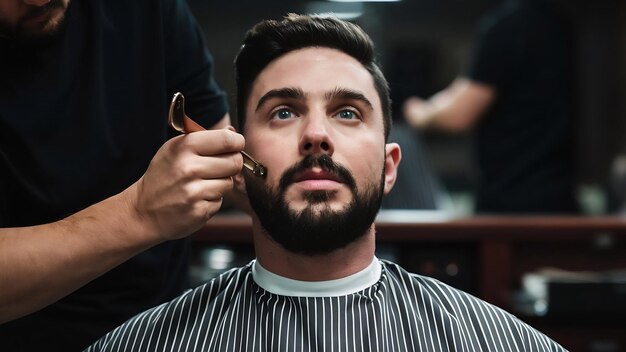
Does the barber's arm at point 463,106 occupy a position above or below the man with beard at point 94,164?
below

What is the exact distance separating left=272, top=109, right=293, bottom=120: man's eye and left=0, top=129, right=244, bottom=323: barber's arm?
0.87 feet

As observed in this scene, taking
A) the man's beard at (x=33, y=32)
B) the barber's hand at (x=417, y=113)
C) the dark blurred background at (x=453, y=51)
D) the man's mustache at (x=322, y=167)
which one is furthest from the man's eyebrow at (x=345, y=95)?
the dark blurred background at (x=453, y=51)

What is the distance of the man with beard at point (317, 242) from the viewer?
1552mm

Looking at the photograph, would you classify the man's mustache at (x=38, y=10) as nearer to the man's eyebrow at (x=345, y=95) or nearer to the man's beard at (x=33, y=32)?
the man's beard at (x=33, y=32)

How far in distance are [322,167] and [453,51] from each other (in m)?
6.66

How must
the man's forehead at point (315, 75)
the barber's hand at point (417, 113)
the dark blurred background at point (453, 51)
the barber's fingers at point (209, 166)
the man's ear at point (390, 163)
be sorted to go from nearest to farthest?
1. the barber's fingers at point (209, 166)
2. the man's forehead at point (315, 75)
3. the man's ear at point (390, 163)
4. the barber's hand at point (417, 113)
5. the dark blurred background at point (453, 51)

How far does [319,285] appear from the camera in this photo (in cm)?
165

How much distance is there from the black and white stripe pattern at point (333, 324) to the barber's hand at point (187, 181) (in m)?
0.35

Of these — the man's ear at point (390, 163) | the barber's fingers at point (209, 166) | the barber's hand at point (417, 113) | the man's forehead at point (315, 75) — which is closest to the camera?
the barber's fingers at point (209, 166)

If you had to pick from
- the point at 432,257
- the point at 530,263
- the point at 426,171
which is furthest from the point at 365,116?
the point at 426,171

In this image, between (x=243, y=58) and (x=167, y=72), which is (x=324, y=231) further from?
(x=167, y=72)

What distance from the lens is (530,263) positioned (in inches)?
117

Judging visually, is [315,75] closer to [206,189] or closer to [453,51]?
[206,189]

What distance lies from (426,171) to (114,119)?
9.23 feet
